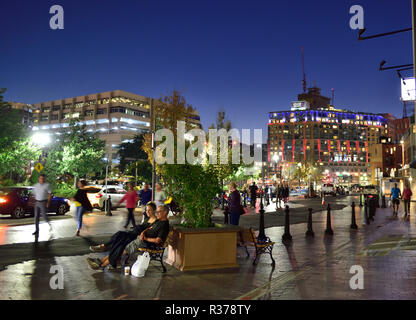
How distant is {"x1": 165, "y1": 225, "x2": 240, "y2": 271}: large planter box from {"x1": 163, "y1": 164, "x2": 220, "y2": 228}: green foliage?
0.37 metres

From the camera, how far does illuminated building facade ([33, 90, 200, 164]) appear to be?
394 feet

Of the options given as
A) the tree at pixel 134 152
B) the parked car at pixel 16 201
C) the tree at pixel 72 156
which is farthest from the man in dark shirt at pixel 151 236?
the tree at pixel 134 152

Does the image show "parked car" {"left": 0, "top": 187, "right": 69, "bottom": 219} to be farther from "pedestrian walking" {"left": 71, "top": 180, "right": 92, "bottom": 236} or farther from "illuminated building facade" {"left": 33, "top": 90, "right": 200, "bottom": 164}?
"illuminated building facade" {"left": 33, "top": 90, "right": 200, "bottom": 164}

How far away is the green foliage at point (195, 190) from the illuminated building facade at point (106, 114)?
106886 millimetres

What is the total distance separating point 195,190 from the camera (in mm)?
7969

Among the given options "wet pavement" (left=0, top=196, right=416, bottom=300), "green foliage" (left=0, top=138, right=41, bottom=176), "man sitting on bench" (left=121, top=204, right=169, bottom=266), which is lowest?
"wet pavement" (left=0, top=196, right=416, bottom=300)

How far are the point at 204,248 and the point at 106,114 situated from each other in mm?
120434

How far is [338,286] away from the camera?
6.35 meters

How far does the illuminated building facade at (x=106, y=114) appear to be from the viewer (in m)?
120

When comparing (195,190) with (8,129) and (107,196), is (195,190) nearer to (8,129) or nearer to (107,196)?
(107,196)
